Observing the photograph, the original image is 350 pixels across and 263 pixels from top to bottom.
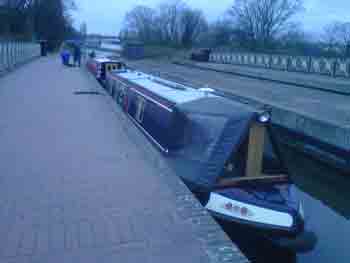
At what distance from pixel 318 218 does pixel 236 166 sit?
10.0ft

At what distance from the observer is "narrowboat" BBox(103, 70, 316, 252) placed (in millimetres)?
5793

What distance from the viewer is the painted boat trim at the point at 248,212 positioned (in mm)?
5695

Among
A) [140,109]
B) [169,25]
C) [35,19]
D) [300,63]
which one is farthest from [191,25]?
[140,109]

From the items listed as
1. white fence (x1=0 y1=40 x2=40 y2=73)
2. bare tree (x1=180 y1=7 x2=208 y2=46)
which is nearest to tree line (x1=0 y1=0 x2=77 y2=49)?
white fence (x1=0 y1=40 x2=40 y2=73)

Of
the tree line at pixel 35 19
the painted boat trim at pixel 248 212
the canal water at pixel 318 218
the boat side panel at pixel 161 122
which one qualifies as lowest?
the canal water at pixel 318 218

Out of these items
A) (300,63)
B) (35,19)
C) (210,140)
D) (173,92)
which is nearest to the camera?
(210,140)

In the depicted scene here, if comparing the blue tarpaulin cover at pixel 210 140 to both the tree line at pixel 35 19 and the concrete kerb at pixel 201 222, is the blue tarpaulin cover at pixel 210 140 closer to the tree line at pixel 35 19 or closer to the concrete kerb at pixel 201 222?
the concrete kerb at pixel 201 222

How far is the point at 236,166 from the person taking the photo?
6379 mm

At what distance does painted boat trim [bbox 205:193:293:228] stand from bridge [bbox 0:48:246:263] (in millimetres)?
669

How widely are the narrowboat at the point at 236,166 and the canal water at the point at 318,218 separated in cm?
34

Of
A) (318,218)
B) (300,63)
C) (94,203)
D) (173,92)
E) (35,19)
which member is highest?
(35,19)

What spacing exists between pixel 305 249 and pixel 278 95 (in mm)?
13327

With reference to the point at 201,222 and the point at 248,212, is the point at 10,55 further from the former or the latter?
the point at 201,222

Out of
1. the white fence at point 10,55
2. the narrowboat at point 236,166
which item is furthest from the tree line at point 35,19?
the narrowboat at point 236,166
